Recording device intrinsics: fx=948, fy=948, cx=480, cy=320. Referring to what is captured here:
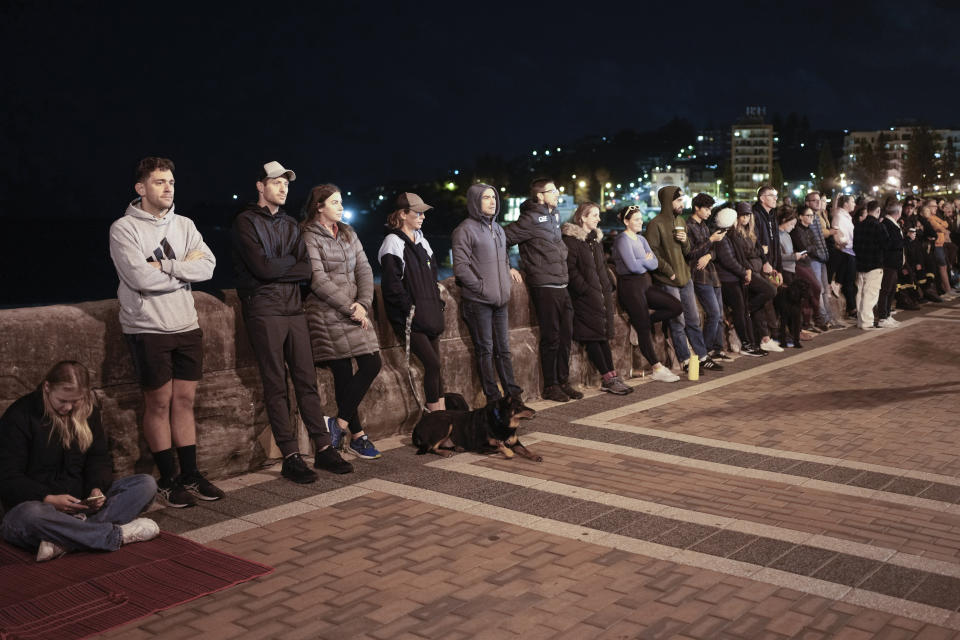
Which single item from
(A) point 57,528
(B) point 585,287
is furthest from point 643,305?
(A) point 57,528

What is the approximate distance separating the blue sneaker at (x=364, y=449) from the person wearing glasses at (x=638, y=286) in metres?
4.31

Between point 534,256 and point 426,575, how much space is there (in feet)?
17.0

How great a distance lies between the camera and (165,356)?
240 inches

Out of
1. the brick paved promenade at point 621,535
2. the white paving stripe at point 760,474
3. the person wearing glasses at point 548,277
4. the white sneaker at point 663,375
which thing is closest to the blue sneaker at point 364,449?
the brick paved promenade at point 621,535

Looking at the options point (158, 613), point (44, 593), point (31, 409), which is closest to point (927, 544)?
point (158, 613)

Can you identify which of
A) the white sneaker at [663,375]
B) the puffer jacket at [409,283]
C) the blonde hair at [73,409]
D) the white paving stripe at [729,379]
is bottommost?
the white paving stripe at [729,379]

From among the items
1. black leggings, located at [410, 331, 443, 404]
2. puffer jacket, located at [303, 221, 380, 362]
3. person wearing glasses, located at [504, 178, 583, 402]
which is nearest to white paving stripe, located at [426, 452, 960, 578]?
black leggings, located at [410, 331, 443, 404]

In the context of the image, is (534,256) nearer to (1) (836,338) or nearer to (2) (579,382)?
(2) (579,382)

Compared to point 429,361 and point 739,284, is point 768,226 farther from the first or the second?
point 429,361

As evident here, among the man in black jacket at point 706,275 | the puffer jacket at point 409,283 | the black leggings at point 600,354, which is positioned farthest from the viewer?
the man in black jacket at point 706,275

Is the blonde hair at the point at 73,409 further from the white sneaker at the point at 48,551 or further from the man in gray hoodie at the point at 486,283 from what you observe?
the man in gray hoodie at the point at 486,283

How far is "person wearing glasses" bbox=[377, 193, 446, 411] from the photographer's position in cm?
781

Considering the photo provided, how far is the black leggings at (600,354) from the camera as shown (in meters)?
9.97

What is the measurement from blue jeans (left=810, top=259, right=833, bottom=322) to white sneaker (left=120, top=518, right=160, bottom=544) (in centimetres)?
1155
